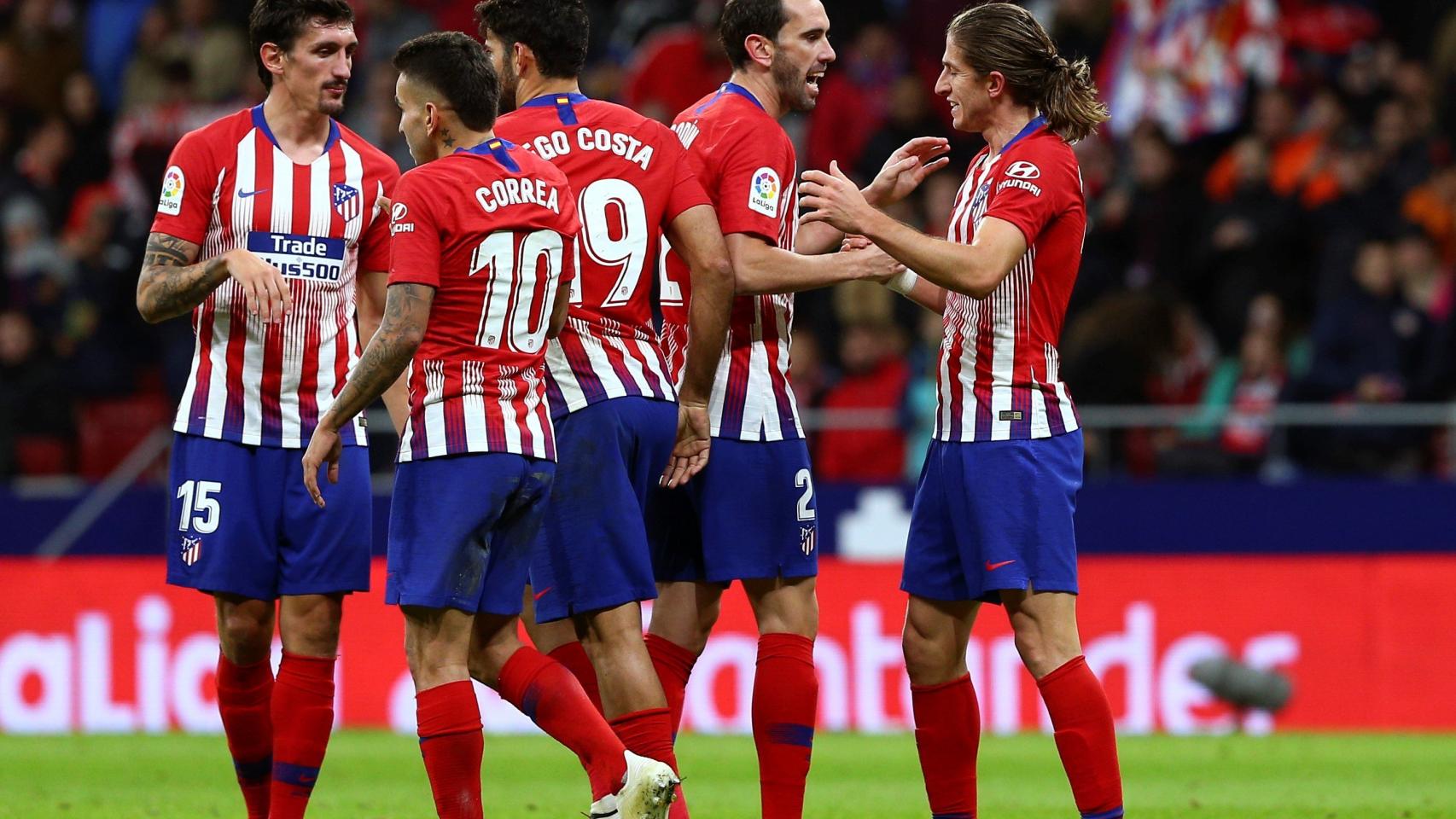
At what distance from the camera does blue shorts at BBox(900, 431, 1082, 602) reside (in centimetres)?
600

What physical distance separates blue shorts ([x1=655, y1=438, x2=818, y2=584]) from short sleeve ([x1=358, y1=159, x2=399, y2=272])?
1.33 meters

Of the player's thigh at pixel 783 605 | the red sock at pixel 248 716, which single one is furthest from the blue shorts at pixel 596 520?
the red sock at pixel 248 716

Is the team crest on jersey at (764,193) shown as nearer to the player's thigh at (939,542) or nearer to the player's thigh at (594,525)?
the player's thigh at (594,525)

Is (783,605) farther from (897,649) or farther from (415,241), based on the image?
(897,649)

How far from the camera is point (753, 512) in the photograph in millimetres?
6496

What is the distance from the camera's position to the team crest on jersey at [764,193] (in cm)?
645

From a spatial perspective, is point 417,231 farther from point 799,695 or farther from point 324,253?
point 799,695

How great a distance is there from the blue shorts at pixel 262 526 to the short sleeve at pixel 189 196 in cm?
69

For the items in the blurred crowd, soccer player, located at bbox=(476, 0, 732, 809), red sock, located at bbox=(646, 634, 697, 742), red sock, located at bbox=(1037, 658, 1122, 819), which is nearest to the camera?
red sock, located at bbox=(1037, 658, 1122, 819)

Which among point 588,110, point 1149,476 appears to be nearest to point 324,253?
point 588,110

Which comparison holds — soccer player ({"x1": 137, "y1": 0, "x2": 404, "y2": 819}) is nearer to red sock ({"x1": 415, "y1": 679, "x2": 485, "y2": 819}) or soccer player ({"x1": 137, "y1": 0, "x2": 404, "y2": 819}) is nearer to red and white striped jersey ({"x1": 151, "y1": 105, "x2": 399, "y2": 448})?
red and white striped jersey ({"x1": 151, "y1": 105, "x2": 399, "y2": 448})

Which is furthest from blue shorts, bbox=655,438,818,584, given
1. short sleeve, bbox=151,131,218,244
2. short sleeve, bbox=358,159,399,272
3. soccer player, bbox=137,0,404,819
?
short sleeve, bbox=151,131,218,244

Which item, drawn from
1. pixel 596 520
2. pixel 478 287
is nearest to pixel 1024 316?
pixel 596 520

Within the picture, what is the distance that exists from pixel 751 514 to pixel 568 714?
99cm
